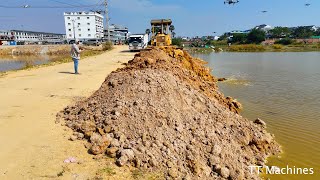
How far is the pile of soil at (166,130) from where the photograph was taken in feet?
16.7

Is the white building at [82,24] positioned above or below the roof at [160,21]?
above

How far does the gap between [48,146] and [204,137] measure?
3199 mm

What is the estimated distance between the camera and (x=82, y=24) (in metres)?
99.4

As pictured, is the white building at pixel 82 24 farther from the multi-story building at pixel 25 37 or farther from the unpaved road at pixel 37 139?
the unpaved road at pixel 37 139

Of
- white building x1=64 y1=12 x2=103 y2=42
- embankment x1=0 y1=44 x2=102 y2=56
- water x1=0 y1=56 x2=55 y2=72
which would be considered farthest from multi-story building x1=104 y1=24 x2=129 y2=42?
water x1=0 y1=56 x2=55 y2=72

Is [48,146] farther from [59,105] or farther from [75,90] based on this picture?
[75,90]

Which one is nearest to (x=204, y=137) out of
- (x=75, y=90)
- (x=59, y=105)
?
(x=59, y=105)

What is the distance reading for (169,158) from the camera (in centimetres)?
511

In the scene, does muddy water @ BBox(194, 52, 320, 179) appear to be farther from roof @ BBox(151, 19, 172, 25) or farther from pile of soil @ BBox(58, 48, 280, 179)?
roof @ BBox(151, 19, 172, 25)

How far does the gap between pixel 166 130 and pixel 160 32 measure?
2128 cm

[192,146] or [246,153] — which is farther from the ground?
[192,146]

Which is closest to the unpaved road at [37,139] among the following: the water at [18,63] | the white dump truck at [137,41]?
the water at [18,63]

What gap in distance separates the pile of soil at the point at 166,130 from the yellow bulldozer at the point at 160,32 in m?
17.1

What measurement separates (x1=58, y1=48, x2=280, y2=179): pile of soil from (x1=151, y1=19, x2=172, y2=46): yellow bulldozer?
17124mm
